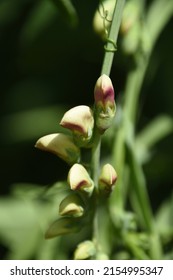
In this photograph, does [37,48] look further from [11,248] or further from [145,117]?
[11,248]

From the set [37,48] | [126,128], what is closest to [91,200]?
[126,128]

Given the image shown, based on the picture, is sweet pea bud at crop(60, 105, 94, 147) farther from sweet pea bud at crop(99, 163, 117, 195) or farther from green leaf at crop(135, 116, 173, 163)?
green leaf at crop(135, 116, 173, 163)

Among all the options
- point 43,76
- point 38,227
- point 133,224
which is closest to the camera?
point 133,224

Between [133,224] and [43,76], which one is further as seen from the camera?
[43,76]

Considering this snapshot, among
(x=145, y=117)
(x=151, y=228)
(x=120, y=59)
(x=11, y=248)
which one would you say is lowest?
(x=11, y=248)

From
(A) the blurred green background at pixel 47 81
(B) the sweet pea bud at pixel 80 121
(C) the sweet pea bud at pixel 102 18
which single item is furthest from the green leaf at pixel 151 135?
(B) the sweet pea bud at pixel 80 121

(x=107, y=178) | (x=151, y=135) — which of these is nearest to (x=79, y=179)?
(x=107, y=178)
